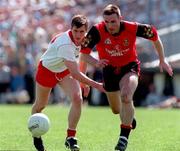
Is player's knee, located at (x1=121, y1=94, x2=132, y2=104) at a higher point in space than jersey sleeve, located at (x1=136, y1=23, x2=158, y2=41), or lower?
lower

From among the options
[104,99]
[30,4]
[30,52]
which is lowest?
[104,99]

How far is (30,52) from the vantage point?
85.9 feet

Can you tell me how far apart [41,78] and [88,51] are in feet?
2.69

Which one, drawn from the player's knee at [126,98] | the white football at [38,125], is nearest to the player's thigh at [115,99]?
the player's knee at [126,98]

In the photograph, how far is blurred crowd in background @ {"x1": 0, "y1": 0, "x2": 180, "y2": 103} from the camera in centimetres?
2578

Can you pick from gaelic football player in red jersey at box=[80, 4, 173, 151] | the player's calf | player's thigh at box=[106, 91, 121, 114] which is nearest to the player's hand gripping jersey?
gaelic football player in red jersey at box=[80, 4, 173, 151]

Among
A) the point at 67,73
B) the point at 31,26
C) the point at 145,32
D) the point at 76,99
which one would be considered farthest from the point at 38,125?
the point at 31,26

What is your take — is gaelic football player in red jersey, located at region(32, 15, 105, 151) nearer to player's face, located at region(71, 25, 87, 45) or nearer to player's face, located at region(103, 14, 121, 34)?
player's face, located at region(71, 25, 87, 45)

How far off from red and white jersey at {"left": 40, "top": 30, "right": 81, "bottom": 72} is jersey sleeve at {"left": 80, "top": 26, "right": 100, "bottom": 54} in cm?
33

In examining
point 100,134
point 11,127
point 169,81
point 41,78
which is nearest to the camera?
point 41,78

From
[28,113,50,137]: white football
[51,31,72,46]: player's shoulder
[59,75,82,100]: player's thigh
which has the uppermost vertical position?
[51,31,72,46]: player's shoulder

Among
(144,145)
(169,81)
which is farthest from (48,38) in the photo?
(144,145)

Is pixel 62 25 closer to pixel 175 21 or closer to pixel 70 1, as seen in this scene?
pixel 70 1

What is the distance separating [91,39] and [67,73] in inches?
24.7
